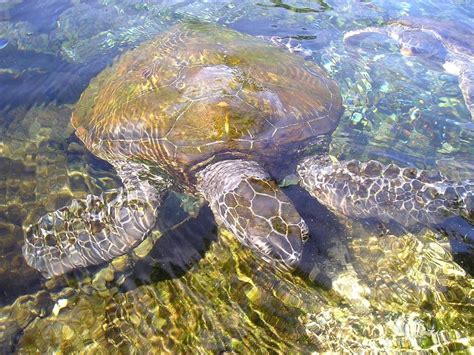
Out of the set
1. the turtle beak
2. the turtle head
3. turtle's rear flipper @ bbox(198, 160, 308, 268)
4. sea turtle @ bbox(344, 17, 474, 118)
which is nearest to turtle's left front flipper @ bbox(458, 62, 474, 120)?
sea turtle @ bbox(344, 17, 474, 118)

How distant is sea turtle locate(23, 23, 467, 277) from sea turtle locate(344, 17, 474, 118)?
385 cm

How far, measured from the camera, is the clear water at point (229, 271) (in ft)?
11.0

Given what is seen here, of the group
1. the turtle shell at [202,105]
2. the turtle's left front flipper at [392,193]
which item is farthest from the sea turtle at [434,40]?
the turtle's left front flipper at [392,193]

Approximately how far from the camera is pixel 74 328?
3.44 meters

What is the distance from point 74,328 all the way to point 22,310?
570 millimetres

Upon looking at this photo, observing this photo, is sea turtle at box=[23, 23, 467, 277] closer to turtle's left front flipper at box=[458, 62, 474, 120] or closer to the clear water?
the clear water

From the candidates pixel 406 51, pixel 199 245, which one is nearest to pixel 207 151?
pixel 199 245

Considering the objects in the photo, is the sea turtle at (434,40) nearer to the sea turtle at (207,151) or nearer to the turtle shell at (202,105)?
the turtle shell at (202,105)

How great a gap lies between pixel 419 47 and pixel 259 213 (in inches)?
250

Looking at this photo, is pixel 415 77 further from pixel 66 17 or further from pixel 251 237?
pixel 66 17

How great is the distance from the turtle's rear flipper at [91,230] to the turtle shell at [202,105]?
0.59 meters

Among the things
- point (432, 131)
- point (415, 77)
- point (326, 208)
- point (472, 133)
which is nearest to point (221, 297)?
point (326, 208)

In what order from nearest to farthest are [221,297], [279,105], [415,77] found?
[221,297]
[279,105]
[415,77]

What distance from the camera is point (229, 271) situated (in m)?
3.89
